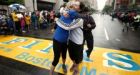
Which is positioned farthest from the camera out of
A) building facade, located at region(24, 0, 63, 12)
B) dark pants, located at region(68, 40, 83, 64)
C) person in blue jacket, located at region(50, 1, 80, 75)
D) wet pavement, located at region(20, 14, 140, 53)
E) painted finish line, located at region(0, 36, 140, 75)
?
building facade, located at region(24, 0, 63, 12)

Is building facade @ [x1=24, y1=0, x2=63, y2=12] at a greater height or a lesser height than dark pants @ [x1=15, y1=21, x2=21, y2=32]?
greater

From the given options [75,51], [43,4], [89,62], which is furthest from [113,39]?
[43,4]

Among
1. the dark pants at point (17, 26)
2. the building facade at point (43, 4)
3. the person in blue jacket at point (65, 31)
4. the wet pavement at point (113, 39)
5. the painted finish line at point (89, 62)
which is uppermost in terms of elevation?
the building facade at point (43, 4)

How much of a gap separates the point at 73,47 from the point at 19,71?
1878mm

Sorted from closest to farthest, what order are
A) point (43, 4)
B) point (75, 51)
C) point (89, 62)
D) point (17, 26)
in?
point (75, 51)
point (89, 62)
point (17, 26)
point (43, 4)

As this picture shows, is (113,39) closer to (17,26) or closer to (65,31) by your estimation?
(17,26)

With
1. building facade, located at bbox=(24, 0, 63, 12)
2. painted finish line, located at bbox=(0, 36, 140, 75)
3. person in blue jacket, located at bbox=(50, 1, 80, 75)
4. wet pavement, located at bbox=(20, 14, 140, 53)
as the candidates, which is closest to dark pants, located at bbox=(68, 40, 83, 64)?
person in blue jacket, located at bbox=(50, 1, 80, 75)

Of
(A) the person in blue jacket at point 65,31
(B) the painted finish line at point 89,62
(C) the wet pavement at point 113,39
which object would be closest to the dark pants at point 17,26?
(C) the wet pavement at point 113,39

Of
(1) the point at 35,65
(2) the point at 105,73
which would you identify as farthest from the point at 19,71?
(2) the point at 105,73

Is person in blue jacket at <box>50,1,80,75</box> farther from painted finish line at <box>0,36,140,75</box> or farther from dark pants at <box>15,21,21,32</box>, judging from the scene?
dark pants at <box>15,21,21,32</box>

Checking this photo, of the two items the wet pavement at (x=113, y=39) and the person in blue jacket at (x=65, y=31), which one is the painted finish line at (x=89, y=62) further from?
the wet pavement at (x=113, y=39)

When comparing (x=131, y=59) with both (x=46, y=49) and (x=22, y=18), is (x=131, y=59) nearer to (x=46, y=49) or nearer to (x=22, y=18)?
(x=46, y=49)

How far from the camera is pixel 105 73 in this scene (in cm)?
516

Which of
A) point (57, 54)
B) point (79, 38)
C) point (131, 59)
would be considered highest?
point (79, 38)
